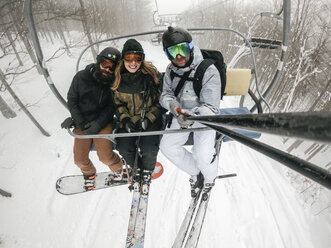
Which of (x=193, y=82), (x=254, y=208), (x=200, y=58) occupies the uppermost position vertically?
(x=200, y=58)

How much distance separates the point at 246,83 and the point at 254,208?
2.75 metres

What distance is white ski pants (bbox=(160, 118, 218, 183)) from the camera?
7.30 feet

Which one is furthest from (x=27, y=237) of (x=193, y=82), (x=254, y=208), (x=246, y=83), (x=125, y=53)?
(x=246, y=83)

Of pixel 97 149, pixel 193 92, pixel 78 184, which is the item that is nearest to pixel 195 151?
pixel 193 92

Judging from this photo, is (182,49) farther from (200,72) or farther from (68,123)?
(68,123)

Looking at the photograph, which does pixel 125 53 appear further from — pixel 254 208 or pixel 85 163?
pixel 254 208

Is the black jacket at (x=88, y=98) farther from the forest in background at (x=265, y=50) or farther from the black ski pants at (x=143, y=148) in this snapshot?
the forest in background at (x=265, y=50)

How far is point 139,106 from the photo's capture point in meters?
2.54

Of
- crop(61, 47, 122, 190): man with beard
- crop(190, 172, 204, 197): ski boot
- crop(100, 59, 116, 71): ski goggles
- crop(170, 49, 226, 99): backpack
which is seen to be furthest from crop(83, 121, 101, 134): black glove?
crop(190, 172, 204, 197): ski boot

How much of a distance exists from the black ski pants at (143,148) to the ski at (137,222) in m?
0.50

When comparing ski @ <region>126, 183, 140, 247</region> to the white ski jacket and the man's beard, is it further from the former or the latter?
the man's beard

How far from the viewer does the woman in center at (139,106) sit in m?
2.33

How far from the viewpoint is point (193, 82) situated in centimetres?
218

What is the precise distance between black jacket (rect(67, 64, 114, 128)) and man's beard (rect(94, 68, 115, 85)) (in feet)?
0.33
